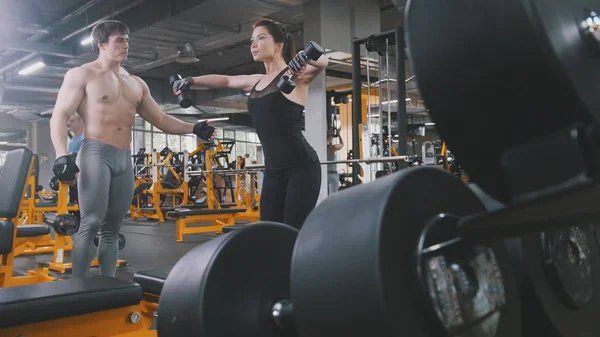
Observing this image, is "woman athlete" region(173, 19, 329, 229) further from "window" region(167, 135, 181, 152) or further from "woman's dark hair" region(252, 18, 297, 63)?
"window" region(167, 135, 181, 152)

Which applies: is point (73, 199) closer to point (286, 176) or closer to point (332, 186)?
point (332, 186)

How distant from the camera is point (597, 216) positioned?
552mm

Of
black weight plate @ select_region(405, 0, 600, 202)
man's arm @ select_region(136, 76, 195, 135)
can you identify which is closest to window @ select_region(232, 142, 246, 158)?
man's arm @ select_region(136, 76, 195, 135)

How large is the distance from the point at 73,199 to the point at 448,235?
5.77 metres

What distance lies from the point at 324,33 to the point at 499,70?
21.2 ft

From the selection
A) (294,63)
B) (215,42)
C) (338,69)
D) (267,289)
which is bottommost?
(267,289)

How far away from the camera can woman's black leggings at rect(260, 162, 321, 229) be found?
6.50 feet

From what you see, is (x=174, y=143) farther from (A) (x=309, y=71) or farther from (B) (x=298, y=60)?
(B) (x=298, y=60)

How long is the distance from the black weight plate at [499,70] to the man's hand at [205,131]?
1.88m

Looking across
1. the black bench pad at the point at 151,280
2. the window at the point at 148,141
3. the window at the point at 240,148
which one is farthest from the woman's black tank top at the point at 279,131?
the window at the point at 240,148

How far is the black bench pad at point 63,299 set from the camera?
1314 millimetres

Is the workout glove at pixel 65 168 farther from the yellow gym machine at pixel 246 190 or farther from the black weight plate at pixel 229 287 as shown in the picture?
the yellow gym machine at pixel 246 190

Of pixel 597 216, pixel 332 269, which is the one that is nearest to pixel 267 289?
pixel 332 269

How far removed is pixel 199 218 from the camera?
6375 millimetres
